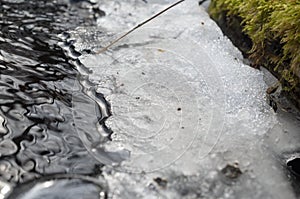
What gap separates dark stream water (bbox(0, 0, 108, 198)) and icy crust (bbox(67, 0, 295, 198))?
0.43ft

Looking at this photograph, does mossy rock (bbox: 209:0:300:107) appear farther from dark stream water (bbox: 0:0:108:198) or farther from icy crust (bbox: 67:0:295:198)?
dark stream water (bbox: 0:0:108:198)

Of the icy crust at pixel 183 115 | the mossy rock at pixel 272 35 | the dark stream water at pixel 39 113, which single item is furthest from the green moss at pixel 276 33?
the dark stream water at pixel 39 113

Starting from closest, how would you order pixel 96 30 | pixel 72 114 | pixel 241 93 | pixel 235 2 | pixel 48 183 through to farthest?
1. pixel 48 183
2. pixel 72 114
3. pixel 241 93
4. pixel 235 2
5. pixel 96 30

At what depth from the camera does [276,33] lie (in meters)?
2.26

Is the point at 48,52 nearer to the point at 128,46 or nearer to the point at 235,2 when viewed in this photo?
the point at 128,46

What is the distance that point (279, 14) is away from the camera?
7.23ft

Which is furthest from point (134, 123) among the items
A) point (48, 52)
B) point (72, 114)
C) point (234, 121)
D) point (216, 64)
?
Result: point (48, 52)

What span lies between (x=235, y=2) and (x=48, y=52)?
4.65ft

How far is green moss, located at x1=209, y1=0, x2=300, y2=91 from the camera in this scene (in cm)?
209

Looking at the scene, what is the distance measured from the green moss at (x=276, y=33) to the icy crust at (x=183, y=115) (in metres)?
0.16

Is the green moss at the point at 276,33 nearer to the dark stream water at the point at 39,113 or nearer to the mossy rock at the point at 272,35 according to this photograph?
the mossy rock at the point at 272,35

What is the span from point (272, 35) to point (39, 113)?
1.45 meters

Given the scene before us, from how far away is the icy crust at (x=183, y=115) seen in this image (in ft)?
6.12

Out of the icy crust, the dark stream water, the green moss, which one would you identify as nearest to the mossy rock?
the green moss
